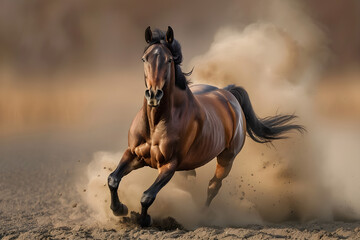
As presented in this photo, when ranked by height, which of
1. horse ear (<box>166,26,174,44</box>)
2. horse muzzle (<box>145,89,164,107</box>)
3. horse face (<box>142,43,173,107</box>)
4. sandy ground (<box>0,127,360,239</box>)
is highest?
horse ear (<box>166,26,174,44</box>)

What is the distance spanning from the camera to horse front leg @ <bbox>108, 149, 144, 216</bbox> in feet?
15.3

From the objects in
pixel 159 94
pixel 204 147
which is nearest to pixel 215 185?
pixel 204 147

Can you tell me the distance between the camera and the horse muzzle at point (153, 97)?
4.16 metres

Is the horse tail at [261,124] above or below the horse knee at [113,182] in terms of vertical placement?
above

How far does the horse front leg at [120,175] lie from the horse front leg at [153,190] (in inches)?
12.2

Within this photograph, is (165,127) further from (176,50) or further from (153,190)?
(176,50)

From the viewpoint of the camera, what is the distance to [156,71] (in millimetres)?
4297

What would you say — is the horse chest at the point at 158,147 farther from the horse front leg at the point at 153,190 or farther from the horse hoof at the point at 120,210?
the horse hoof at the point at 120,210

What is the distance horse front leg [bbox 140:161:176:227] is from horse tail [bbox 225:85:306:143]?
243cm

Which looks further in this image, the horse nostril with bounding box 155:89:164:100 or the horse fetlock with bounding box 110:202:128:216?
the horse fetlock with bounding box 110:202:128:216

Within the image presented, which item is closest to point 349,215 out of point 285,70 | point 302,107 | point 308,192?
point 308,192

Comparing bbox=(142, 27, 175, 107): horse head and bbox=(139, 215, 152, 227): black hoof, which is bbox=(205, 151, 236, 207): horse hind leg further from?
bbox=(142, 27, 175, 107): horse head

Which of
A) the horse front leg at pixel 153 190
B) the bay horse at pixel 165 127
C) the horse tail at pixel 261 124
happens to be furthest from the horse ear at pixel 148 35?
the horse tail at pixel 261 124

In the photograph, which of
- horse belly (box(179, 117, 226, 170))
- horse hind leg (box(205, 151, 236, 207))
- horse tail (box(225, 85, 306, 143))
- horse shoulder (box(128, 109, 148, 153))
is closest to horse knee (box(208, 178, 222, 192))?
horse hind leg (box(205, 151, 236, 207))
